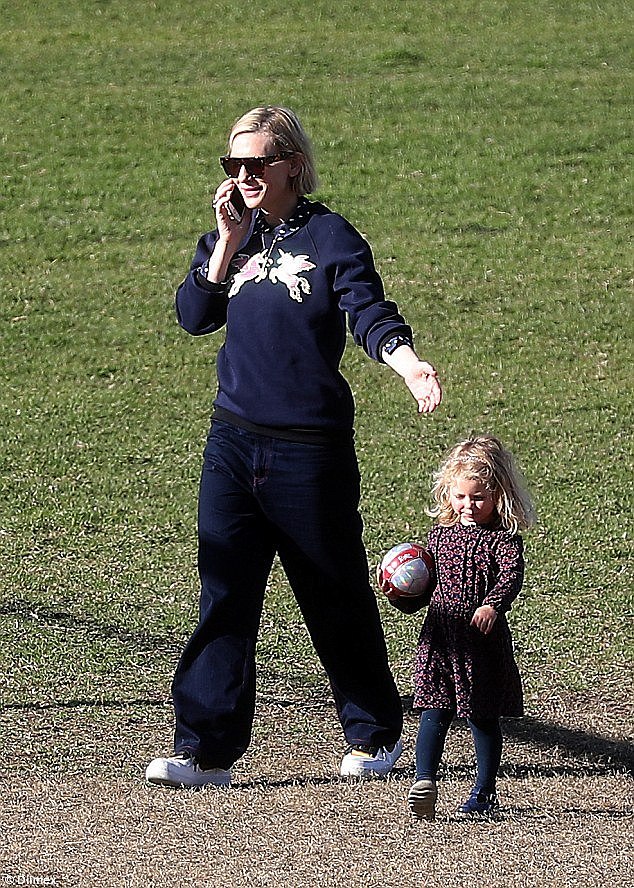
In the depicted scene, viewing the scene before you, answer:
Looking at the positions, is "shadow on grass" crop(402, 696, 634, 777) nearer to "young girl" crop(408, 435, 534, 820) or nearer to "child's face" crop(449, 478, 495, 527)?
"young girl" crop(408, 435, 534, 820)

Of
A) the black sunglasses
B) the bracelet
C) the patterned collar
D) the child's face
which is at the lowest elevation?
the child's face

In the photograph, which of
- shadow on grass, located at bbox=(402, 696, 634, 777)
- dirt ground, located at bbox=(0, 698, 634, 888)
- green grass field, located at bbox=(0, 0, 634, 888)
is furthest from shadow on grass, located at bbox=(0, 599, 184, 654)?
shadow on grass, located at bbox=(402, 696, 634, 777)

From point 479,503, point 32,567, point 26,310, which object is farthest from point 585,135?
point 479,503

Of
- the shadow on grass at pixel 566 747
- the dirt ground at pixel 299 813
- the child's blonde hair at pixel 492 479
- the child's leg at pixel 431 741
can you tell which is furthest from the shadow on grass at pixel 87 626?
the child's blonde hair at pixel 492 479

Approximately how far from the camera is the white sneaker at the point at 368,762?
4.45 metres

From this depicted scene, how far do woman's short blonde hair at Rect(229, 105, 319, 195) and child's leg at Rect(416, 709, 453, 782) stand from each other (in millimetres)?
1538

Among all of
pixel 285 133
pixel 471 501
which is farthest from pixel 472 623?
pixel 285 133

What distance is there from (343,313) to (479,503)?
2.13 ft

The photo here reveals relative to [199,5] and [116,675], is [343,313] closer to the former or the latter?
[116,675]

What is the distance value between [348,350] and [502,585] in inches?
312

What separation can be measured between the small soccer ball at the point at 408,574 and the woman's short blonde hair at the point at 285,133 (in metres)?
1.09

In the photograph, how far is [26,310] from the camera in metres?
13.0

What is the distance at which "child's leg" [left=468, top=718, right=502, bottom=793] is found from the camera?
4062 millimetres

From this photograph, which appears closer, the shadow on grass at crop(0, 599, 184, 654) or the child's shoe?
the child's shoe
